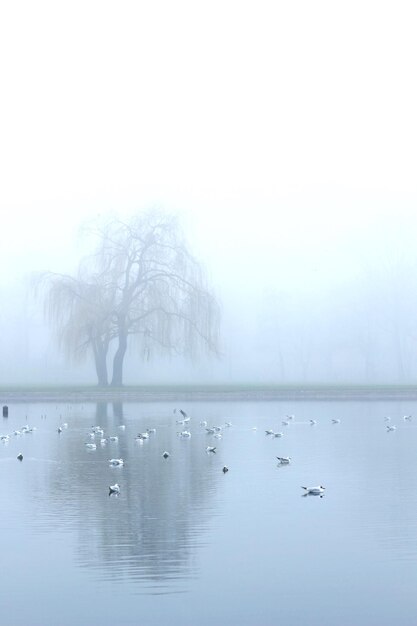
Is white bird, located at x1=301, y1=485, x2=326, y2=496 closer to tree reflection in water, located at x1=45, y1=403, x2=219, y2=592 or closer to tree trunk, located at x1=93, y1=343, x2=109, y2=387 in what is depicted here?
tree reflection in water, located at x1=45, y1=403, x2=219, y2=592

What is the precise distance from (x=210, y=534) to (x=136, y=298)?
34547mm

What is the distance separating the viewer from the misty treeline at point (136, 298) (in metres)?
44.9

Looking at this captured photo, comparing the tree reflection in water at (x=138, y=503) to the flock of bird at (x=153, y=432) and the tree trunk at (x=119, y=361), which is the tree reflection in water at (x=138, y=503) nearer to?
the flock of bird at (x=153, y=432)

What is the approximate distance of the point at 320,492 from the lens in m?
14.7

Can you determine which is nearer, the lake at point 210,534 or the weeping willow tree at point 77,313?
the lake at point 210,534

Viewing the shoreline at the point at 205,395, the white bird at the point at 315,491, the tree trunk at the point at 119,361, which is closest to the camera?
the white bird at the point at 315,491

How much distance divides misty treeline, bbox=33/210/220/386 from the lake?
21.9 m

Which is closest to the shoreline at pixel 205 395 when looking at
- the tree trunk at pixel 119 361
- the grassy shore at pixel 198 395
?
the grassy shore at pixel 198 395

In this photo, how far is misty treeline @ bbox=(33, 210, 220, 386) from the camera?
44938 mm

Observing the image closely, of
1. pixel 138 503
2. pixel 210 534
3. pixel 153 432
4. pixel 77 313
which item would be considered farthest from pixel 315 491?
pixel 77 313

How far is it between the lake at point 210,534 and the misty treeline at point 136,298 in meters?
21.9

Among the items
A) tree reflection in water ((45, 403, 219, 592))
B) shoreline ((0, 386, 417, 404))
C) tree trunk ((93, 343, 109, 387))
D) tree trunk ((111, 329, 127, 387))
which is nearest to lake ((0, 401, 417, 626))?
tree reflection in water ((45, 403, 219, 592))

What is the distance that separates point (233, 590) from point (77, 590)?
1440mm

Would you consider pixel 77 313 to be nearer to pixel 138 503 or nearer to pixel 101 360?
pixel 101 360
